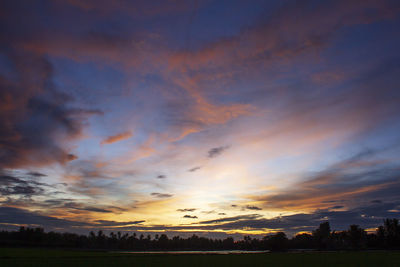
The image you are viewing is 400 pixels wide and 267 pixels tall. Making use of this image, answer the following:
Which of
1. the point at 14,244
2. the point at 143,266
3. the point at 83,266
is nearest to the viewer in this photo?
the point at 83,266

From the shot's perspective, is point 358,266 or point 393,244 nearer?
point 358,266

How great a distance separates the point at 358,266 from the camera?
158 feet

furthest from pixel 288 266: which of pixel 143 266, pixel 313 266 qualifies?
pixel 143 266

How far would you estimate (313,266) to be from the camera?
1954 inches

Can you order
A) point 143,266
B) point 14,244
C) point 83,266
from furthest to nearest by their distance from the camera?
point 14,244 < point 143,266 < point 83,266

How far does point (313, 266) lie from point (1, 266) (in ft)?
167

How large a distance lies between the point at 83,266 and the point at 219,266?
2271cm

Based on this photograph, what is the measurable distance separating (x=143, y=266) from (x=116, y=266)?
4.59 metres

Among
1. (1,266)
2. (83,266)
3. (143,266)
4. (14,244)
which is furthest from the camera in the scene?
(14,244)

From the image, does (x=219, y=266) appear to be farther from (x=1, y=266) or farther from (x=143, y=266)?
(x=1, y=266)

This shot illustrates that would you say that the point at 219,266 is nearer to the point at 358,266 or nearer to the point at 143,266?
the point at 143,266

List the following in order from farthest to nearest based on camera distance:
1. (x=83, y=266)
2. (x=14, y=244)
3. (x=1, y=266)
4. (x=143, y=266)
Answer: (x=14, y=244) < (x=143, y=266) < (x=83, y=266) < (x=1, y=266)

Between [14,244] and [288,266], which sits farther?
[14,244]

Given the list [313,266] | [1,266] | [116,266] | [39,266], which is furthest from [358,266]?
[1,266]
